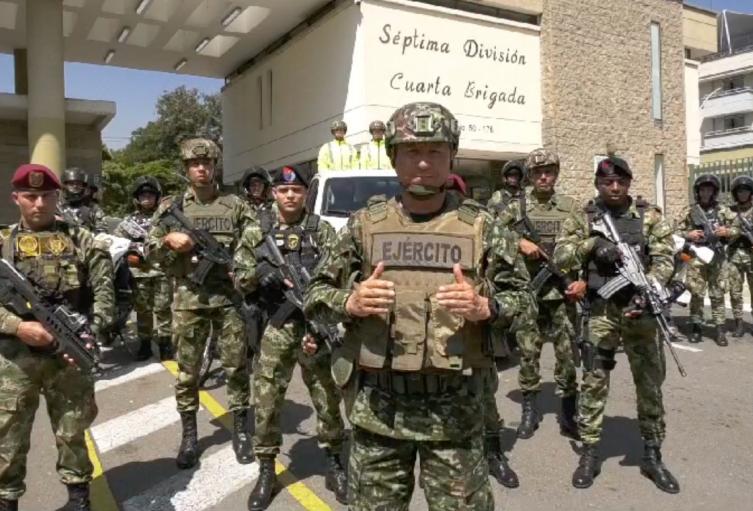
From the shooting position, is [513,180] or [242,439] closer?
[242,439]

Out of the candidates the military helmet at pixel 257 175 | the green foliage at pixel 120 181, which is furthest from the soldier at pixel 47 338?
the green foliage at pixel 120 181

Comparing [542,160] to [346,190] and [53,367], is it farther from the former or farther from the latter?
[53,367]

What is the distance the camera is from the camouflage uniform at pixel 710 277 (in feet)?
27.7

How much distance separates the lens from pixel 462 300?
2.15m

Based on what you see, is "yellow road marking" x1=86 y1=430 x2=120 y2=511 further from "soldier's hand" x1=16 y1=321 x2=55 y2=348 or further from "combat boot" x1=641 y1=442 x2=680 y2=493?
"combat boot" x1=641 y1=442 x2=680 y2=493

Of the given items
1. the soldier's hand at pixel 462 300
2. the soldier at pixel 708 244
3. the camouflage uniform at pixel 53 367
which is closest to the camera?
the soldier's hand at pixel 462 300

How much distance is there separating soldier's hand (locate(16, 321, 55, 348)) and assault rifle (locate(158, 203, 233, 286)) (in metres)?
1.37

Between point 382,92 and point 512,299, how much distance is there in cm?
1232

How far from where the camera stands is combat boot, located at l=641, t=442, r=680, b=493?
13.0ft

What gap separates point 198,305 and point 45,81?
11537 millimetres

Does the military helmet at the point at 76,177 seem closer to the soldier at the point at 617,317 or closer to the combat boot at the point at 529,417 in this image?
the combat boot at the point at 529,417

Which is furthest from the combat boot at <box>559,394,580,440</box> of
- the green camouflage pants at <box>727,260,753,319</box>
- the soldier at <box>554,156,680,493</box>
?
the green camouflage pants at <box>727,260,753,319</box>

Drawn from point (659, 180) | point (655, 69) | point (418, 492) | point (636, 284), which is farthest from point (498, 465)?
point (655, 69)

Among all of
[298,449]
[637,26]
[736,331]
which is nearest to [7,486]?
[298,449]
